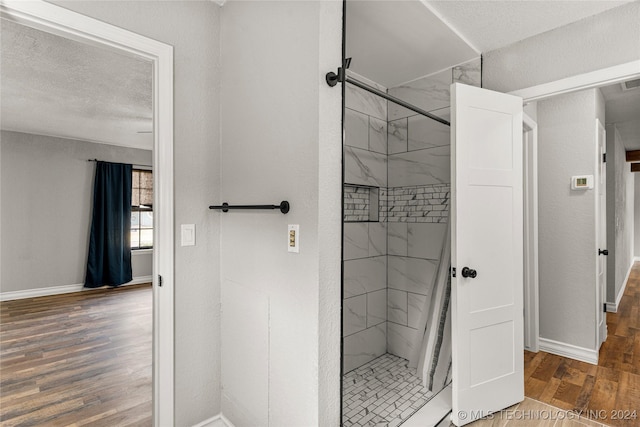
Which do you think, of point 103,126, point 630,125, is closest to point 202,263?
point 103,126

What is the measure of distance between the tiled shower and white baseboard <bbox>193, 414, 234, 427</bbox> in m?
0.99

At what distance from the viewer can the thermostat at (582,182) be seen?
273 centimetres

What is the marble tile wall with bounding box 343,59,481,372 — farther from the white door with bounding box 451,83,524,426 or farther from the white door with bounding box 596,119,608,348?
the white door with bounding box 596,119,608,348

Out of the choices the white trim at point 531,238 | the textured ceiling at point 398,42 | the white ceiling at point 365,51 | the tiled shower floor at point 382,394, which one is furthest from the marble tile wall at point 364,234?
the white trim at point 531,238

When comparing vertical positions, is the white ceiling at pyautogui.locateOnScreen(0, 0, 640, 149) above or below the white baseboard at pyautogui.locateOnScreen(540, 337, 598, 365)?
above

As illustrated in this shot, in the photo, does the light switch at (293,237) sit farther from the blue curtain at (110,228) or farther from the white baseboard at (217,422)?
the blue curtain at (110,228)

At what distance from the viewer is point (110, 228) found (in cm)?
578

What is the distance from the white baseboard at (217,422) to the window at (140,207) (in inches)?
214

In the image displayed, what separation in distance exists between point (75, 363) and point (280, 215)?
8.83 feet

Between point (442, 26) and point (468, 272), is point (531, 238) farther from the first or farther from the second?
point (442, 26)

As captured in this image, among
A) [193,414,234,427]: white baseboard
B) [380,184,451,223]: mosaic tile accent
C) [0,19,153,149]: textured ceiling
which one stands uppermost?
[0,19,153,149]: textured ceiling

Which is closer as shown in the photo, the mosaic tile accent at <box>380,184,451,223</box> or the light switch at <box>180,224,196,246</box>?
the light switch at <box>180,224,196,246</box>

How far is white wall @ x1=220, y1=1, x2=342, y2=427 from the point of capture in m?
1.42

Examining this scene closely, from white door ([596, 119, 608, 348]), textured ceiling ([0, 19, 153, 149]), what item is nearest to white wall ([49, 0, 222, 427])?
textured ceiling ([0, 19, 153, 149])
